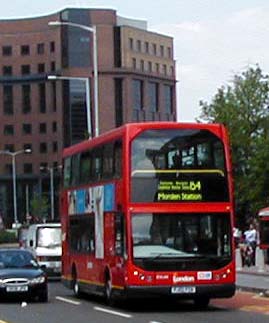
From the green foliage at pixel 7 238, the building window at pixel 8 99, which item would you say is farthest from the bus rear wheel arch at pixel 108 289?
the building window at pixel 8 99

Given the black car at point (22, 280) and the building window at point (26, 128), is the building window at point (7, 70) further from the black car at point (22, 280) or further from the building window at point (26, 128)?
the black car at point (22, 280)

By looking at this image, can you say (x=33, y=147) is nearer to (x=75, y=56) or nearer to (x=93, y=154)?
(x=75, y=56)

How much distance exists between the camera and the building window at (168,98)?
476 ft

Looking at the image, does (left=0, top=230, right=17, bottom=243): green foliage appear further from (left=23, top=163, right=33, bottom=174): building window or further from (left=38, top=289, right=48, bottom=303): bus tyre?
(left=38, top=289, right=48, bottom=303): bus tyre

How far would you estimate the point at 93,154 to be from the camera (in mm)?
28266

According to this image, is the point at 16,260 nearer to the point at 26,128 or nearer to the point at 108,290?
the point at 108,290

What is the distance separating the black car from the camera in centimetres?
2858

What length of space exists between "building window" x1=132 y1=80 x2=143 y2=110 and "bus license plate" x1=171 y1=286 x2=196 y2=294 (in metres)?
114

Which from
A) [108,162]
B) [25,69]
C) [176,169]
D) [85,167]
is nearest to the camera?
[176,169]

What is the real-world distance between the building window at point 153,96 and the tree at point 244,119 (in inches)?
2496

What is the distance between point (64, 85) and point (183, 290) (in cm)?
11538

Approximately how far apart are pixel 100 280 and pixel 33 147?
11618 centimetres

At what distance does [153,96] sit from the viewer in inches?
5620

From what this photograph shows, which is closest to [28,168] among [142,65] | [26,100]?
[26,100]
